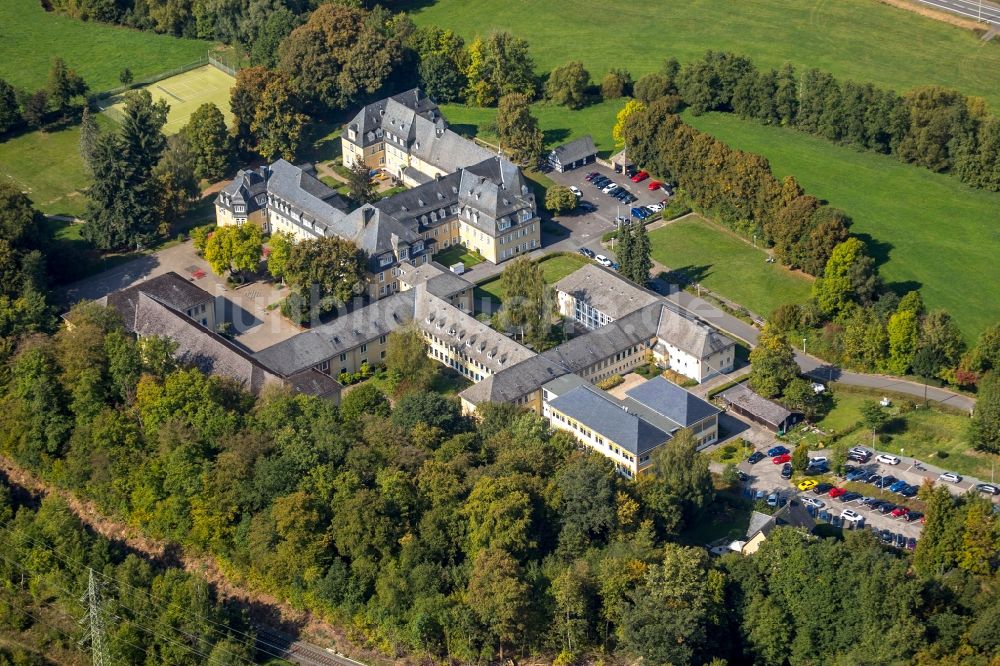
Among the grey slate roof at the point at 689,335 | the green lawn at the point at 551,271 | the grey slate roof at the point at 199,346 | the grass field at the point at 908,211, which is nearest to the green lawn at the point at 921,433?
the grey slate roof at the point at 689,335

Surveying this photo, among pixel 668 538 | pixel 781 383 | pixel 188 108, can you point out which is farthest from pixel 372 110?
pixel 668 538

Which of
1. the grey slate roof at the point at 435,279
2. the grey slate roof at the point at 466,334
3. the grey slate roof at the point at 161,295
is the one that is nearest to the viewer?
the grey slate roof at the point at 466,334

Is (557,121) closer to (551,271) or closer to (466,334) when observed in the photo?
(551,271)

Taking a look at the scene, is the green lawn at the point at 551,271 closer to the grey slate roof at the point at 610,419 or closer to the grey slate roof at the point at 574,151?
the grey slate roof at the point at 574,151

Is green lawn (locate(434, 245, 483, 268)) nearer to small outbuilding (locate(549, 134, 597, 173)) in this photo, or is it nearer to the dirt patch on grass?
small outbuilding (locate(549, 134, 597, 173))

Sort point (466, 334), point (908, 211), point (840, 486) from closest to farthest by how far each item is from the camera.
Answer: point (840, 486) < point (466, 334) < point (908, 211)

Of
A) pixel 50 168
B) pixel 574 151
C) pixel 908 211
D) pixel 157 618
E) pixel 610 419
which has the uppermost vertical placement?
pixel 908 211

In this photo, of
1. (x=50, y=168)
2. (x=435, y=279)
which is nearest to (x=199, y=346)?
(x=435, y=279)
